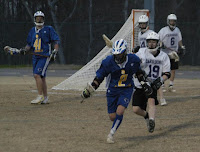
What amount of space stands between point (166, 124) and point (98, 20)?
17.8m

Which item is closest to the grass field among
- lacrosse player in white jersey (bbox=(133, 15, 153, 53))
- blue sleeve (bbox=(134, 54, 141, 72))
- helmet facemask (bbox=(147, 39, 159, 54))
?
blue sleeve (bbox=(134, 54, 141, 72))

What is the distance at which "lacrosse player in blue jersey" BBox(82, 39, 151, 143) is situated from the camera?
6938 mm

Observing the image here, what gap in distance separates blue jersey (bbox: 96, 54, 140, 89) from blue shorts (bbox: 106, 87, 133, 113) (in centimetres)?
6

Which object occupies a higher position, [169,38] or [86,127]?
[169,38]

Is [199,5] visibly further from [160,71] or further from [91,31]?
[160,71]

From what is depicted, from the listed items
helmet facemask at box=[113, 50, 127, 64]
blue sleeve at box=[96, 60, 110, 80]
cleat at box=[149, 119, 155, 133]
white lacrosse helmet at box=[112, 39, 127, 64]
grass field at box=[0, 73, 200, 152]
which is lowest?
grass field at box=[0, 73, 200, 152]

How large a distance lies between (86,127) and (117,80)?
137cm

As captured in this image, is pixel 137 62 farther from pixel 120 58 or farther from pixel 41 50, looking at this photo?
pixel 41 50

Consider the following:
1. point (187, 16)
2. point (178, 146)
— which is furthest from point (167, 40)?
point (187, 16)

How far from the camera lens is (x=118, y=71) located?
698cm

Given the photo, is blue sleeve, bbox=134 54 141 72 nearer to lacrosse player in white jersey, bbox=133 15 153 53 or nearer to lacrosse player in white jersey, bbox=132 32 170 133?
lacrosse player in white jersey, bbox=132 32 170 133

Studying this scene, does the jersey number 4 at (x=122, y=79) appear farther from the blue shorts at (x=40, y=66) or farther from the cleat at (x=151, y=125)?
the blue shorts at (x=40, y=66)

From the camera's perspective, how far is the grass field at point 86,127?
6.72 metres

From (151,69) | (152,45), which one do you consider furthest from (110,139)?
(152,45)
